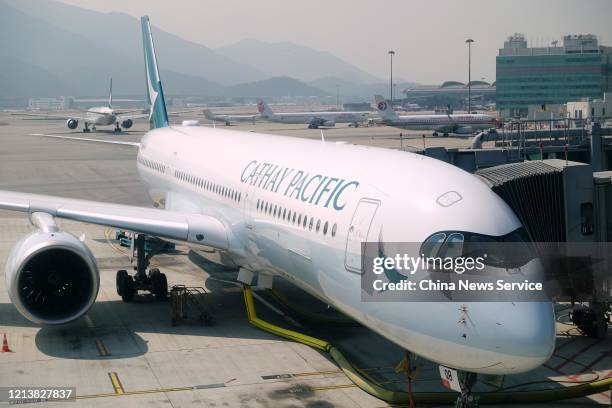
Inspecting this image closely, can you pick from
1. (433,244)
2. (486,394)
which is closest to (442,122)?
(486,394)

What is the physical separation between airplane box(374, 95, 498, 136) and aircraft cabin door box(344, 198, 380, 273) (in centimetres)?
8796

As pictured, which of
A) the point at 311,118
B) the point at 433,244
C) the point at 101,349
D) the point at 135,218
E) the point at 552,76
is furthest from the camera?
the point at 552,76

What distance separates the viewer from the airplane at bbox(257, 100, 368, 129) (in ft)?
418

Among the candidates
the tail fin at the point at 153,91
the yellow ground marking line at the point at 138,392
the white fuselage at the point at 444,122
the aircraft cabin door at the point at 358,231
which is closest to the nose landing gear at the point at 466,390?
the aircraft cabin door at the point at 358,231

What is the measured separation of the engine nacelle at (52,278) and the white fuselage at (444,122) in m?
84.9

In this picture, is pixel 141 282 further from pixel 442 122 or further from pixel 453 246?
pixel 442 122

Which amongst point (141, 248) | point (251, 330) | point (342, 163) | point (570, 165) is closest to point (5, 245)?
point (141, 248)

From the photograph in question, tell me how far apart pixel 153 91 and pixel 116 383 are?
72.5 ft

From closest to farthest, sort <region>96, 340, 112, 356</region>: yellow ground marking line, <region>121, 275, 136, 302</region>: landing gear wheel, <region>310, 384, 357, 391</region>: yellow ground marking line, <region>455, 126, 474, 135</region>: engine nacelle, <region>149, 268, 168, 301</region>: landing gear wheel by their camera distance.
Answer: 1. <region>310, 384, 357, 391</region>: yellow ground marking line
2. <region>96, 340, 112, 356</region>: yellow ground marking line
3. <region>121, 275, 136, 302</region>: landing gear wheel
4. <region>149, 268, 168, 301</region>: landing gear wheel
5. <region>455, 126, 474, 135</region>: engine nacelle

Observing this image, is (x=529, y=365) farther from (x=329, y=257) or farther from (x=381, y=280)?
(x=329, y=257)

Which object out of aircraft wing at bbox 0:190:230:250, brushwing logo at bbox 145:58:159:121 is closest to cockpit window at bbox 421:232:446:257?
aircraft wing at bbox 0:190:230:250

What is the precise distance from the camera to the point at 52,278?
19.6 metres

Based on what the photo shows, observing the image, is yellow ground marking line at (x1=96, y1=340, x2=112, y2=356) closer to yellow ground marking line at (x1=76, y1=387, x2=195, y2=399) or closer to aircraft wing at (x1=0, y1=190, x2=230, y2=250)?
yellow ground marking line at (x1=76, y1=387, x2=195, y2=399)

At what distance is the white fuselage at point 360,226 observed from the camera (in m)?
12.0
